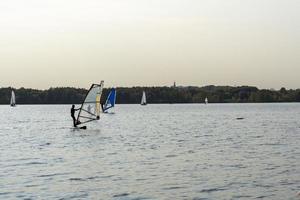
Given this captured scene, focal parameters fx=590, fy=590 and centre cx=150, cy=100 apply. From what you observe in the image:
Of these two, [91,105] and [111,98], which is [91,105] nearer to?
[91,105]

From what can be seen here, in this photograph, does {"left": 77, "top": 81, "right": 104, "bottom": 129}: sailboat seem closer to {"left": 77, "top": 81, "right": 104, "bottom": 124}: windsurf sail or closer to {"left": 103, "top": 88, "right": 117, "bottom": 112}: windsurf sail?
{"left": 77, "top": 81, "right": 104, "bottom": 124}: windsurf sail

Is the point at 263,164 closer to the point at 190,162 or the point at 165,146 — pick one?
the point at 190,162

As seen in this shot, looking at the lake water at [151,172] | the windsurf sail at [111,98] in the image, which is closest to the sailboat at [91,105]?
→ the lake water at [151,172]

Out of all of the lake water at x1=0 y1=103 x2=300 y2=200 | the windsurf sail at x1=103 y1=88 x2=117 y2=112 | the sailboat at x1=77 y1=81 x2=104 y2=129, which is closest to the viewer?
the lake water at x1=0 y1=103 x2=300 y2=200

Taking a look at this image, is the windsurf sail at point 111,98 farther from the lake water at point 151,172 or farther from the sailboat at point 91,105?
the lake water at point 151,172

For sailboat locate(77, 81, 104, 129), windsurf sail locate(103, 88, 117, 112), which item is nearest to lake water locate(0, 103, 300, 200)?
sailboat locate(77, 81, 104, 129)

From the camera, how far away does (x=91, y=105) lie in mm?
54188

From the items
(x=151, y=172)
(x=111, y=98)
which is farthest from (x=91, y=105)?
(x=111, y=98)

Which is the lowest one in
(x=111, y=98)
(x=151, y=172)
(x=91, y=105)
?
(x=151, y=172)

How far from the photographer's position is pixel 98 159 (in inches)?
1124

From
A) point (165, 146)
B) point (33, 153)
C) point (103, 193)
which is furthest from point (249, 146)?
point (103, 193)

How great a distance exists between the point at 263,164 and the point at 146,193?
8981 millimetres

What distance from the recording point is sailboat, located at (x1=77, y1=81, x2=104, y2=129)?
5357 cm

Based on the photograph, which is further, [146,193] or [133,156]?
[133,156]
